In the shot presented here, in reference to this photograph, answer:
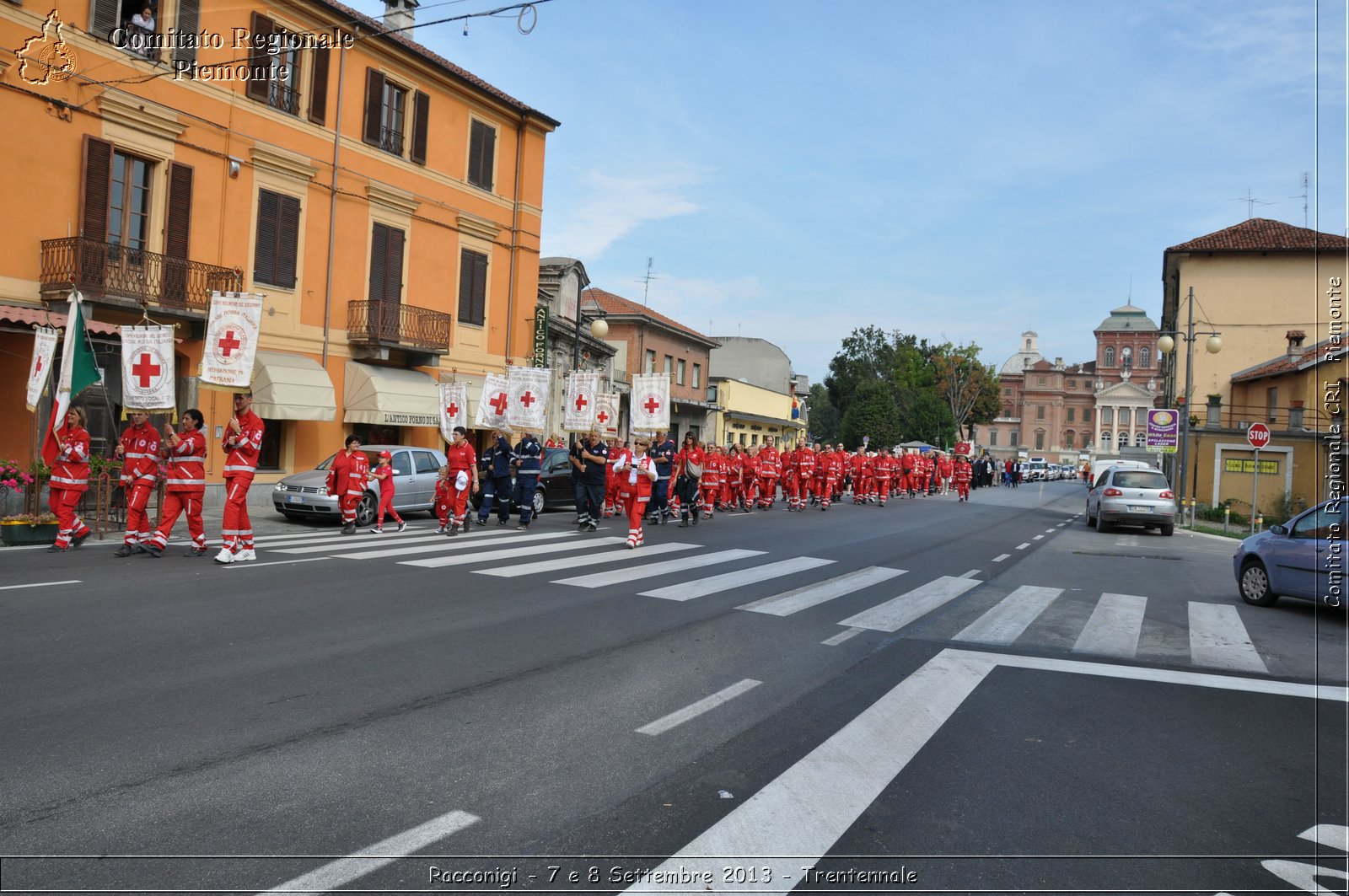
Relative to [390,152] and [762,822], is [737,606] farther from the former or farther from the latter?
[390,152]

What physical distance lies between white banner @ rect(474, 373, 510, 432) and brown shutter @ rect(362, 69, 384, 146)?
814cm

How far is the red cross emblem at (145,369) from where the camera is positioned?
13336 mm

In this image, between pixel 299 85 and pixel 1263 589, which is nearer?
pixel 1263 589

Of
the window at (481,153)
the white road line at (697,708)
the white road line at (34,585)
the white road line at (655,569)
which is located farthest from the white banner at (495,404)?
the white road line at (697,708)

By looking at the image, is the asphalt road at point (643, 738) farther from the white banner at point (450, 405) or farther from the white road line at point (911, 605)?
the white banner at point (450, 405)

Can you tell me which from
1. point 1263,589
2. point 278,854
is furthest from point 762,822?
point 1263,589

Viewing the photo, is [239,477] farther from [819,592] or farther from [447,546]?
[819,592]

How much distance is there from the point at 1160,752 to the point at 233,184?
2100 cm

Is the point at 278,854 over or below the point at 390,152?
below

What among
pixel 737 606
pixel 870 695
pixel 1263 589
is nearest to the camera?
pixel 870 695

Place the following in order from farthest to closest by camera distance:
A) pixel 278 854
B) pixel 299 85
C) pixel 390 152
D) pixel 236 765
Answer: pixel 390 152 < pixel 299 85 < pixel 236 765 < pixel 278 854

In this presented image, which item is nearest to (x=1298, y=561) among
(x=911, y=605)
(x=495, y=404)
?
(x=911, y=605)

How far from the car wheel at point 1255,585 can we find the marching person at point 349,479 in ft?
43.3

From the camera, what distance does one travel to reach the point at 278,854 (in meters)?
3.38
